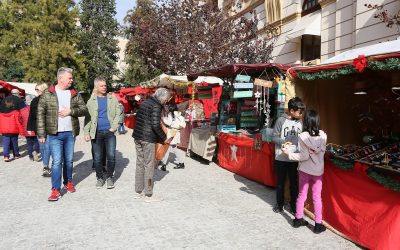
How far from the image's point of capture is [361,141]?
22.1 feet

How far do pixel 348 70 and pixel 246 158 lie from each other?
310cm

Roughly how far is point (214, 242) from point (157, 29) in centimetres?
1567

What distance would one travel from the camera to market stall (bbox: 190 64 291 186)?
20.6 feet

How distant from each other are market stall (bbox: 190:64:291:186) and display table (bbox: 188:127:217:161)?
266mm

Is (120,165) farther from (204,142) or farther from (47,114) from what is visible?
(47,114)

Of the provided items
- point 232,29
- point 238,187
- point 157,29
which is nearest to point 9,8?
point 157,29

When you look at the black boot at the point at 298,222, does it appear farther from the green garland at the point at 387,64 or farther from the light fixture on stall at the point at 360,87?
the light fixture on stall at the point at 360,87

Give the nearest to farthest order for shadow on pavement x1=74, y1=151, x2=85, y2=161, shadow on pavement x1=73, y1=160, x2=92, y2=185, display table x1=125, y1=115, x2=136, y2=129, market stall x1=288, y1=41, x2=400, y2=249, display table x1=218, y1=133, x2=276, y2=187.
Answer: market stall x1=288, y1=41, x2=400, y2=249 → display table x1=218, y1=133, x2=276, y2=187 → shadow on pavement x1=73, y1=160, x2=92, y2=185 → shadow on pavement x1=74, y1=151, x2=85, y2=161 → display table x1=125, y1=115, x2=136, y2=129

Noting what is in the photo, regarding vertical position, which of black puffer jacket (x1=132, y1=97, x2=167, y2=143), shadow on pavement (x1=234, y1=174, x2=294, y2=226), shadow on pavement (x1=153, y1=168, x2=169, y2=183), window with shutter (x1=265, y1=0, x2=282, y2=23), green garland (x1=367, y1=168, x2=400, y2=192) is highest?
window with shutter (x1=265, y1=0, x2=282, y2=23)

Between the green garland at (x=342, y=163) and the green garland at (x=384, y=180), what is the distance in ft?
0.96

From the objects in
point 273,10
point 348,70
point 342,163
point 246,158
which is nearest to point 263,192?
point 246,158

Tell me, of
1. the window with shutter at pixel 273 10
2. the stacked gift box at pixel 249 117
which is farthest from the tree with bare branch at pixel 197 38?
the stacked gift box at pixel 249 117

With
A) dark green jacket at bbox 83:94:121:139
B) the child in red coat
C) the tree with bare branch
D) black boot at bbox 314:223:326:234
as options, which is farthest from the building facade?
the child in red coat

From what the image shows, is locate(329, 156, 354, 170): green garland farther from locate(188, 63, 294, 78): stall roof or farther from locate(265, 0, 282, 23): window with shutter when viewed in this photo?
locate(265, 0, 282, 23): window with shutter
